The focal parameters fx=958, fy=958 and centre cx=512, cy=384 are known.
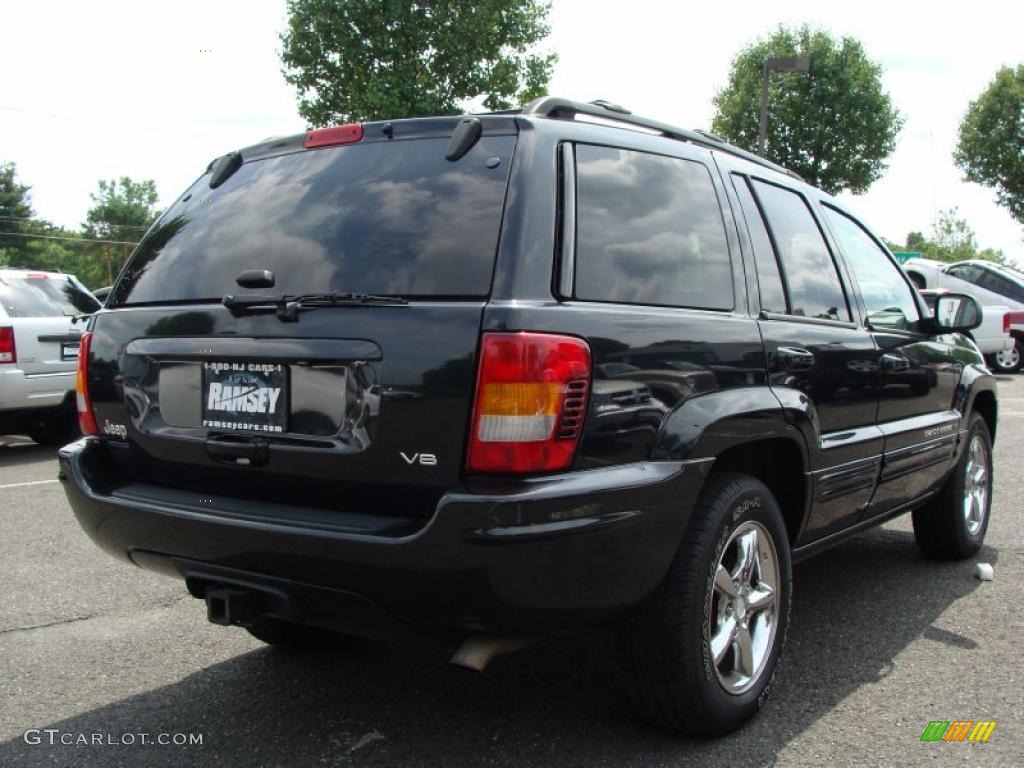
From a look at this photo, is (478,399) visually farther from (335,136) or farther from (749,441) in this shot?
(335,136)

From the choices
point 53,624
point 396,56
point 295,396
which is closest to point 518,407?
point 295,396

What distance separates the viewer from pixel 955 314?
4379mm

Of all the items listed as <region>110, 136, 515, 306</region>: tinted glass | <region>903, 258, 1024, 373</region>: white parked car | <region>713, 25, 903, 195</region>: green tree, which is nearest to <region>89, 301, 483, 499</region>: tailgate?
<region>110, 136, 515, 306</region>: tinted glass

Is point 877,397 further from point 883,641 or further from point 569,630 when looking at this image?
point 569,630

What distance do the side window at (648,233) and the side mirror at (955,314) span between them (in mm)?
1828

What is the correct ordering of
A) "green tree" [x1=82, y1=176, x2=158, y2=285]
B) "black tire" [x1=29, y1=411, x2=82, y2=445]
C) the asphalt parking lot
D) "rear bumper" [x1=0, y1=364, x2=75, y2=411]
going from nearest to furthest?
the asphalt parking lot, "rear bumper" [x1=0, y1=364, x2=75, y2=411], "black tire" [x1=29, y1=411, x2=82, y2=445], "green tree" [x1=82, y1=176, x2=158, y2=285]

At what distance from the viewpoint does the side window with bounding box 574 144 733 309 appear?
8.38 feet

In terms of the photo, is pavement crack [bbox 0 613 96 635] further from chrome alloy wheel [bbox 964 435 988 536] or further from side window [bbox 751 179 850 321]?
chrome alloy wheel [bbox 964 435 988 536]

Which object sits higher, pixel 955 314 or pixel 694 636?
pixel 955 314

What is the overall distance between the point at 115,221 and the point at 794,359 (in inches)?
3520

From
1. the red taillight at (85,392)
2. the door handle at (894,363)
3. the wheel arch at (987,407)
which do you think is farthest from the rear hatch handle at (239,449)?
the wheel arch at (987,407)

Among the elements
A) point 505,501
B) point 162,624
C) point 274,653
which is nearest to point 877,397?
point 505,501

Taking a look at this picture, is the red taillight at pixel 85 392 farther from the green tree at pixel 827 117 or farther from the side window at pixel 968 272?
the green tree at pixel 827 117

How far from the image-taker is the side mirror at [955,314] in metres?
4.35
